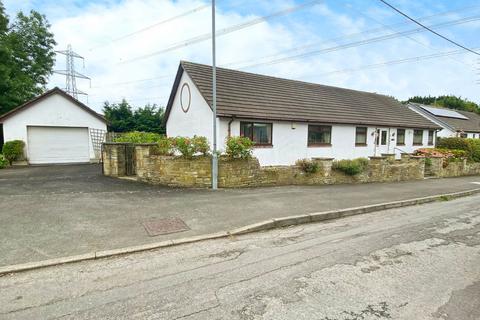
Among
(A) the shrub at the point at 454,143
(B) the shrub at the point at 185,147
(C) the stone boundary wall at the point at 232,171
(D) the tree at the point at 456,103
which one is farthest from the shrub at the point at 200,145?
(D) the tree at the point at 456,103

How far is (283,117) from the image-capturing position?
1427 cm

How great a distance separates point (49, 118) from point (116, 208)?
1486cm

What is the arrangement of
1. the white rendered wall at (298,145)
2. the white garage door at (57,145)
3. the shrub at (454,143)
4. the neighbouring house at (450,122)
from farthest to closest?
the neighbouring house at (450,122), the shrub at (454,143), the white garage door at (57,145), the white rendered wall at (298,145)

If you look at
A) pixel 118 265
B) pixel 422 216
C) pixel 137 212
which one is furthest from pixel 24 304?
pixel 422 216

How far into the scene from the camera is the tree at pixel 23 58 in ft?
63.4

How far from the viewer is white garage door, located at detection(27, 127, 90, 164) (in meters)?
17.6

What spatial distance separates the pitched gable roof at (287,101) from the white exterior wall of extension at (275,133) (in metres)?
0.50

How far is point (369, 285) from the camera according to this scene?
364 centimetres

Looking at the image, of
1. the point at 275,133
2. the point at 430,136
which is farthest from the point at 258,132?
the point at 430,136

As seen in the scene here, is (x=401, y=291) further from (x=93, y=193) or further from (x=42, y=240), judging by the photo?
(x=93, y=193)

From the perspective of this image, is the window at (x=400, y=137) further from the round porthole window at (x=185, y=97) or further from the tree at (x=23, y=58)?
the tree at (x=23, y=58)

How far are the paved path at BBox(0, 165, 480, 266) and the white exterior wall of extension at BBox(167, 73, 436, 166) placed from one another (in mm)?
3784

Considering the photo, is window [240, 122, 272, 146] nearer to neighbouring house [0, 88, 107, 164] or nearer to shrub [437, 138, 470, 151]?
neighbouring house [0, 88, 107, 164]

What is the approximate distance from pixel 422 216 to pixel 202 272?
21.7ft
